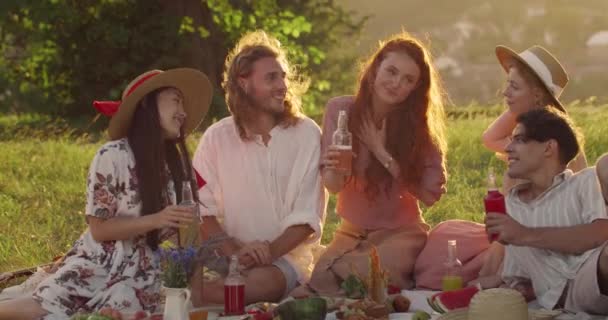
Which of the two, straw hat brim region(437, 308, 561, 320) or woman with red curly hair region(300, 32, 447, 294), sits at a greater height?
woman with red curly hair region(300, 32, 447, 294)

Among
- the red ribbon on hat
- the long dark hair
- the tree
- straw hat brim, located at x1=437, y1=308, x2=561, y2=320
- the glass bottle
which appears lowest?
straw hat brim, located at x1=437, y1=308, x2=561, y2=320

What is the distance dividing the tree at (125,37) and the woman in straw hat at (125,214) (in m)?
10.2

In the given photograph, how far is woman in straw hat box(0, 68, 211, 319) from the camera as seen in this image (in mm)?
5887

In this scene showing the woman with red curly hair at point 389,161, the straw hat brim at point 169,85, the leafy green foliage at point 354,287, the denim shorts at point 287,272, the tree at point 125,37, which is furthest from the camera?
the tree at point 125,37

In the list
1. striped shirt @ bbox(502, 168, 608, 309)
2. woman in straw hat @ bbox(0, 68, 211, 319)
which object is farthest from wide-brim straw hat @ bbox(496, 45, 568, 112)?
woman in straw hat @ bbox(0, 68, 211, 319)

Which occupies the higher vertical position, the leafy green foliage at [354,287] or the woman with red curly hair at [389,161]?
the woman with red curly hair at [389,161]

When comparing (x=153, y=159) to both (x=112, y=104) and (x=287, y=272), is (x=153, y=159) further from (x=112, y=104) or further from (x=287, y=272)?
(x=287, y=272)

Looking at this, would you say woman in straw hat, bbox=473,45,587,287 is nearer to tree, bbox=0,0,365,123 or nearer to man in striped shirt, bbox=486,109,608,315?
man in striped shirt, bbox=486,109,608,315

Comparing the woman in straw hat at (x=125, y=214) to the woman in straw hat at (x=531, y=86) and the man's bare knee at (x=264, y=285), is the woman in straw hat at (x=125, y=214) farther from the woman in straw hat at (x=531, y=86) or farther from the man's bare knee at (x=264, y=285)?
the woman in straw hat at (x=531, y=86)

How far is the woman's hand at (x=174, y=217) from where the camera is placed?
18.2 feet

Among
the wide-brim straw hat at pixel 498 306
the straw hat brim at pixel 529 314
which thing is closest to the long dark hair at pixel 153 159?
the straw hat brim at pixel 529 314

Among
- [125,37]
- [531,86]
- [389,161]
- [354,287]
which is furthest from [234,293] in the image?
[125,37]

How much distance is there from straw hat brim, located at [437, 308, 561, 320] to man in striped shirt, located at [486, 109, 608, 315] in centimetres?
20

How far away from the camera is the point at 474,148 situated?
11.3 meters
